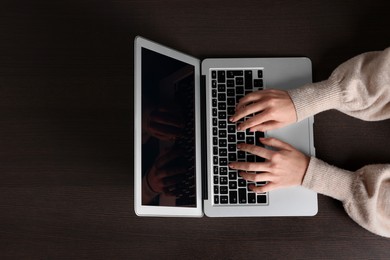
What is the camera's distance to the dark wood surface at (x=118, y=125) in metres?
0.91

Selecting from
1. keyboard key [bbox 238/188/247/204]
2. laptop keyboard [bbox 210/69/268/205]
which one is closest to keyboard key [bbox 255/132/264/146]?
laptop keyboard [bbox 210/69/268/205]

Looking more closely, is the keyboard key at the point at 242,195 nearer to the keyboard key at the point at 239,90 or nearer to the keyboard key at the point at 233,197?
the keyboard key at the point at 233,197

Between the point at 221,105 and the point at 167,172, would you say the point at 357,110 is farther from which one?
the point at 167,172

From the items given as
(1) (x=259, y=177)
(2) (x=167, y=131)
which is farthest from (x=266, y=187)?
(2) (x=167, y=131)

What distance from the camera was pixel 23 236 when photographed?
0.92 meters

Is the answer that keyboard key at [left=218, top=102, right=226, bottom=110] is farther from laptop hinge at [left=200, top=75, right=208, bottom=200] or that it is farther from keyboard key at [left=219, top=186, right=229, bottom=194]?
keyboard key at [left=219, top=186, right=229, bottom=194]

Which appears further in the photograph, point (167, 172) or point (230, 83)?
point (230, 83)

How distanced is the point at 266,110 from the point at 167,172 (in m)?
0.25

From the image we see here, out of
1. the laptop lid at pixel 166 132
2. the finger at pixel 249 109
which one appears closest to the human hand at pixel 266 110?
the finger at pixel 249 109

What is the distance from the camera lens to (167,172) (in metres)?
0.84

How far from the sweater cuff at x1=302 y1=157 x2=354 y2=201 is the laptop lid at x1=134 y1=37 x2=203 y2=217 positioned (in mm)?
236

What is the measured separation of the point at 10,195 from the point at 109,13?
47cm

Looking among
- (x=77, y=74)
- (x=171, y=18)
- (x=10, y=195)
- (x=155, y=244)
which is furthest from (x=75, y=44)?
(x=155, y=244)

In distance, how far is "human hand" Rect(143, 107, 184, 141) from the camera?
0.81 m
